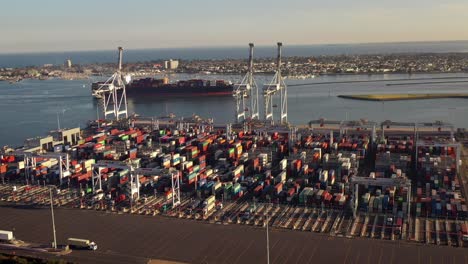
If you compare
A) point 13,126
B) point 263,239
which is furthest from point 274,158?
point 13,126

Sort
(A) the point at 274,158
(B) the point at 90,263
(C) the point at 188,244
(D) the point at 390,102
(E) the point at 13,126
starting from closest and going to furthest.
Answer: (B) the point at 90,263 < (C) the point at 188,244 < (A) the point at 274,158 < (E) the point at 13,126 < (D) the point at 390,102

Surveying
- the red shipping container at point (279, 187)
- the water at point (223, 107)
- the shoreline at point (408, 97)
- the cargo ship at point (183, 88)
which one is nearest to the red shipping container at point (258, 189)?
the red shipping container at point (279, 187)

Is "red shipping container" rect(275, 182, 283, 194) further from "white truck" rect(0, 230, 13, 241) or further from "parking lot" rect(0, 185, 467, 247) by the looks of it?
"white truck" rect(0, 230, 13, 241)

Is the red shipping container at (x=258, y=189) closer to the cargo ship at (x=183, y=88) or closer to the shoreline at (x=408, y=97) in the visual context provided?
the shoreline at (x=408, y=97)

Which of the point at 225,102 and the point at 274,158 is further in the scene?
the point at 225,102

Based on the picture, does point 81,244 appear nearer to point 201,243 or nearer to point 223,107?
point 201,243

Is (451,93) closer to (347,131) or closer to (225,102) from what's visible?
(225,102)

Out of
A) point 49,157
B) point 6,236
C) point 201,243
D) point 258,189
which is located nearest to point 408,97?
point 258,189
